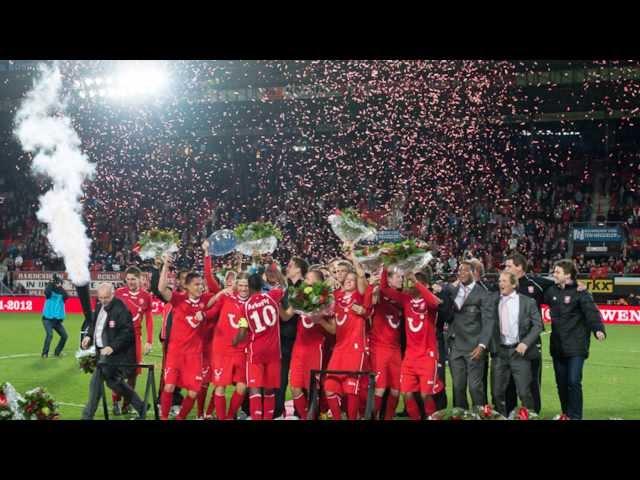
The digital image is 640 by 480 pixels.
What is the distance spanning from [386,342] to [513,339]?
1320 millimetres

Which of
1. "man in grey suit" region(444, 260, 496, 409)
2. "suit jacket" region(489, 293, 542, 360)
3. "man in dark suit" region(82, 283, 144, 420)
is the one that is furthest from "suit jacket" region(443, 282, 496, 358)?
"man in dark suit" region(82, 283, 144, 420)

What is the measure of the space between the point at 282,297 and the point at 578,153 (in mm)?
26119

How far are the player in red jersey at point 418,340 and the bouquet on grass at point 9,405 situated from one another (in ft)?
12.0

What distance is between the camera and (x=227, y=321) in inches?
374

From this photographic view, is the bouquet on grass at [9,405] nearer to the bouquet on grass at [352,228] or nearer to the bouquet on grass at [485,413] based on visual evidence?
the bouquet on grass at [352,228]

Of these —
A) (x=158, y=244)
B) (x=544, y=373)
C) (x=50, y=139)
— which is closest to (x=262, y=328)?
(x=158, y=244)

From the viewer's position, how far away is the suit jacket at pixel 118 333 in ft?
32.0

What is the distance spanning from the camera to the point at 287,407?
11031mm

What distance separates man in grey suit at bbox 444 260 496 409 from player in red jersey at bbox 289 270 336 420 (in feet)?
4.50

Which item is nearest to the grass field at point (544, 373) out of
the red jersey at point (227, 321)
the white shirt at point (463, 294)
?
the red jersey at point (227, 321)

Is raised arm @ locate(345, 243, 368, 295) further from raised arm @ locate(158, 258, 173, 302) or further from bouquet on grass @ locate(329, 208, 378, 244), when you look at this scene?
raised arm @ locate(158, 258, 173, 302)

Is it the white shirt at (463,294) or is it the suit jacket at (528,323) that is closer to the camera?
the suit jacket at (528,323)
